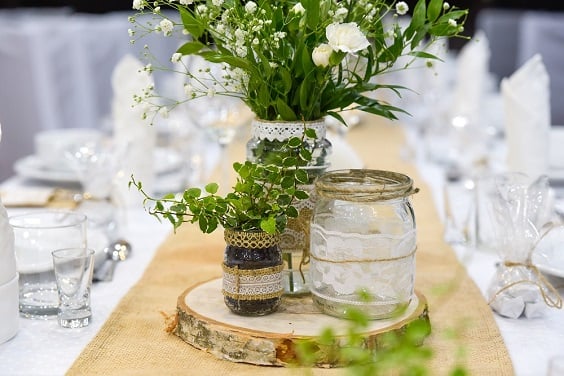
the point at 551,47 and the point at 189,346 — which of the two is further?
the point at 551,47

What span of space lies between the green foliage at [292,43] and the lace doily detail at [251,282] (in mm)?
237

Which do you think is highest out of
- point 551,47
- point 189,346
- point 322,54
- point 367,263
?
point 322,54

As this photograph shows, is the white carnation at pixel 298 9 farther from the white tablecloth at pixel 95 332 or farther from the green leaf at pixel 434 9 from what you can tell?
the white tablecloth at pixel 95 332

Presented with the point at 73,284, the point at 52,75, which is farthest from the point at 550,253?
the point at 52,75

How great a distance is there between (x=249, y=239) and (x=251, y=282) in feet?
0.20

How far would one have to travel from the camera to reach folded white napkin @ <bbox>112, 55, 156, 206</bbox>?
2.04 m

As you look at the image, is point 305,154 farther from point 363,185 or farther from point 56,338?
point 56,338

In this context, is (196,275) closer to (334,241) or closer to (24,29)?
(334,241)

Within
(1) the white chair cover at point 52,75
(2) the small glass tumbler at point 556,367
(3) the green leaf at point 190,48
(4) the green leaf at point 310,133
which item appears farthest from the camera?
(1) the white chair cover at point 52,75

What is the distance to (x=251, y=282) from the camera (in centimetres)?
117

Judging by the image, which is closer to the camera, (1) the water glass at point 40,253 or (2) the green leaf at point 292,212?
(2) the green leaf at point 292,212

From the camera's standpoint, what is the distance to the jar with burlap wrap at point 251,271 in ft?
3.81

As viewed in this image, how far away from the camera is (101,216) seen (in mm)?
1755

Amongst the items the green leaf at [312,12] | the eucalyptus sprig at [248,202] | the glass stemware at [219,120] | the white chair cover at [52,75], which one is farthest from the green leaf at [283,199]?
the white chair cover at [52,75]
